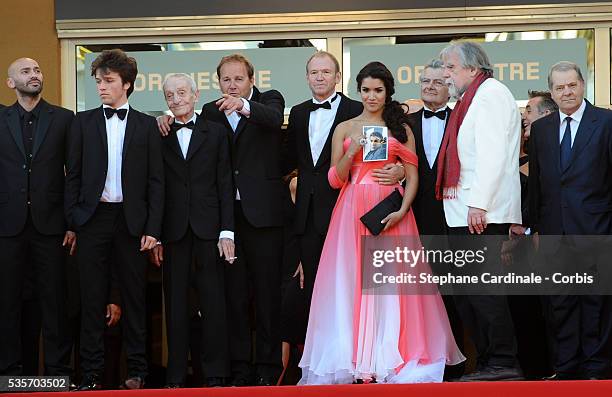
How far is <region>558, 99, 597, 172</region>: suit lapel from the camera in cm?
651

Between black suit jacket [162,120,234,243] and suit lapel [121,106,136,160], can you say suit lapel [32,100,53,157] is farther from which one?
black suit jacket [162,120,234,243]

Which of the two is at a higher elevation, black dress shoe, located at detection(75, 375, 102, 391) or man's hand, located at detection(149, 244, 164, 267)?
man's hand, located at detection(149, 244, 164, 267)

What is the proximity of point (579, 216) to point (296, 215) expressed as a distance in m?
1.62

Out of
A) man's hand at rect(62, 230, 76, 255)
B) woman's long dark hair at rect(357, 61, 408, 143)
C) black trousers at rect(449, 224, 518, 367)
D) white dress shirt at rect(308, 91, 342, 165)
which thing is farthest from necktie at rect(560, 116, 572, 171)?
man's hand at rect(62, 230, 76, 255)

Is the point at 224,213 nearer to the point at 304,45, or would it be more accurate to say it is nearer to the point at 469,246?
the point at 469,246

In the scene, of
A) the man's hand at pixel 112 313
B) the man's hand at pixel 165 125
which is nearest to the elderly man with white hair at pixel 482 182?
the man's hand at pixel 165 125

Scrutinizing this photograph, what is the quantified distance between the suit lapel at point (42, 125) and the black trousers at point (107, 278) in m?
0.57

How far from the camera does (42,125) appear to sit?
705cm

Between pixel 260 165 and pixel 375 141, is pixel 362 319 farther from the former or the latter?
pixel 260 165

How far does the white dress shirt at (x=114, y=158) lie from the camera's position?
6.83 metres

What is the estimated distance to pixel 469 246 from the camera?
21.2 ft

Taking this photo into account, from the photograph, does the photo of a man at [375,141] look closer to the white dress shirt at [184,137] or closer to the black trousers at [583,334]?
the white dress shirt at [184,137]

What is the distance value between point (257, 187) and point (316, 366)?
117 centimetres

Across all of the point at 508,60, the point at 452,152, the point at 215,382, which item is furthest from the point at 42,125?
the point at 508,60
